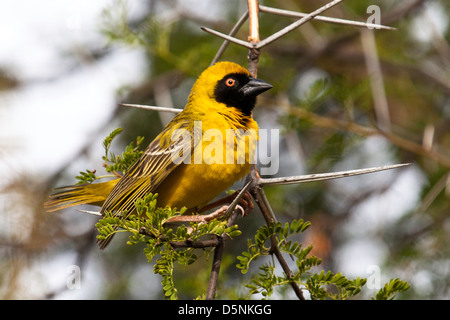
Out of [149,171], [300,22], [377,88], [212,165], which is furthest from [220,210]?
[377,88]

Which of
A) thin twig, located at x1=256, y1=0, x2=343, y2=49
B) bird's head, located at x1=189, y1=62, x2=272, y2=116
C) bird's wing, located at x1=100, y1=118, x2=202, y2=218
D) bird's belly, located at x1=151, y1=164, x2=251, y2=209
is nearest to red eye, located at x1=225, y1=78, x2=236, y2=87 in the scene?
bird's head, located at x1=189, y1=62, x2=272, y2=116

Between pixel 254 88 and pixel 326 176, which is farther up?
pixel 254 88

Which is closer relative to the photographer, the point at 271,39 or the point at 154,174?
the point at 271,39

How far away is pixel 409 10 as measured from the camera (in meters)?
4.95

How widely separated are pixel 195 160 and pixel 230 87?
29.6 inches

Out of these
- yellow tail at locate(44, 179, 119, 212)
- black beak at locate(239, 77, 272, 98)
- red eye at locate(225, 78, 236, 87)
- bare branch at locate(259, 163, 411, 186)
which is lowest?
bare branch at locate(259, 163, 411, 186)

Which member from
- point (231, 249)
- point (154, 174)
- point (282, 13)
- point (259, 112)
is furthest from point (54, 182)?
point (282, 13)

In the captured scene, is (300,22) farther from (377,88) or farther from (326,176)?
(377,88)

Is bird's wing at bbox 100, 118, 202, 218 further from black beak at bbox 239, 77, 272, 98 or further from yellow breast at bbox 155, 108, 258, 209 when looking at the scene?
black beak at bbox 239, 77, 272, 98

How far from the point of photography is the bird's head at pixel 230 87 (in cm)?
388

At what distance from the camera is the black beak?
3756 mm

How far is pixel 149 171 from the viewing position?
142 inches
